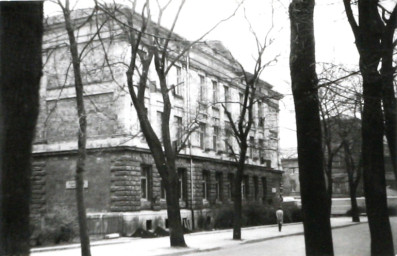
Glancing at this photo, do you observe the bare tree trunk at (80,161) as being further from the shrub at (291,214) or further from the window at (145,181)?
the shrub at (291,214)

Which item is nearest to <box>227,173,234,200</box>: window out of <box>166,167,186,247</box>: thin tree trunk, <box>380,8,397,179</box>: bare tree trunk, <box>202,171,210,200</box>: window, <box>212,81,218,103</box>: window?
<box>202,171,210,200</box>: window

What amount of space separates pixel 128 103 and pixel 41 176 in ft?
23.0

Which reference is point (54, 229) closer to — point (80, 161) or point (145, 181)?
point (145, 181)

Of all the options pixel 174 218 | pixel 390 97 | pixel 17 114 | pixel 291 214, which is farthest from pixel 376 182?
pixel 291 214

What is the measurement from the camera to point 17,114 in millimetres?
4441

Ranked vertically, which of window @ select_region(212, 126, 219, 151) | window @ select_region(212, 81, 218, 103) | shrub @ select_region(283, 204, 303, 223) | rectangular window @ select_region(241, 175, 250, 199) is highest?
window @ select_region(212, 81, 218, 103)

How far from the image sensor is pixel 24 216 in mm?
4418

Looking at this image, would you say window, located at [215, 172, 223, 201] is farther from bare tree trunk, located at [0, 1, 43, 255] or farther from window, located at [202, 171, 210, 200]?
bare tree trunk, located at [0, 1, 43, 255]

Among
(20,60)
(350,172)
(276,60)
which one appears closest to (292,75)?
(20,60)

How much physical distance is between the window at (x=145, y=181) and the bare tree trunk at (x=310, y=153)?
23.5 meters

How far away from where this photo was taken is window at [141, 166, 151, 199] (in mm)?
31328

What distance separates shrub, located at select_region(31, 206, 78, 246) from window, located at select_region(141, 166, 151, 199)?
506 centimetres

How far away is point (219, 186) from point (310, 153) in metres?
33.1

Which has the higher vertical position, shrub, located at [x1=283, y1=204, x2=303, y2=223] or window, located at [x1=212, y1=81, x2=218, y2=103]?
window, located at [x1=212, y1=81, x2=218, y2=103]
